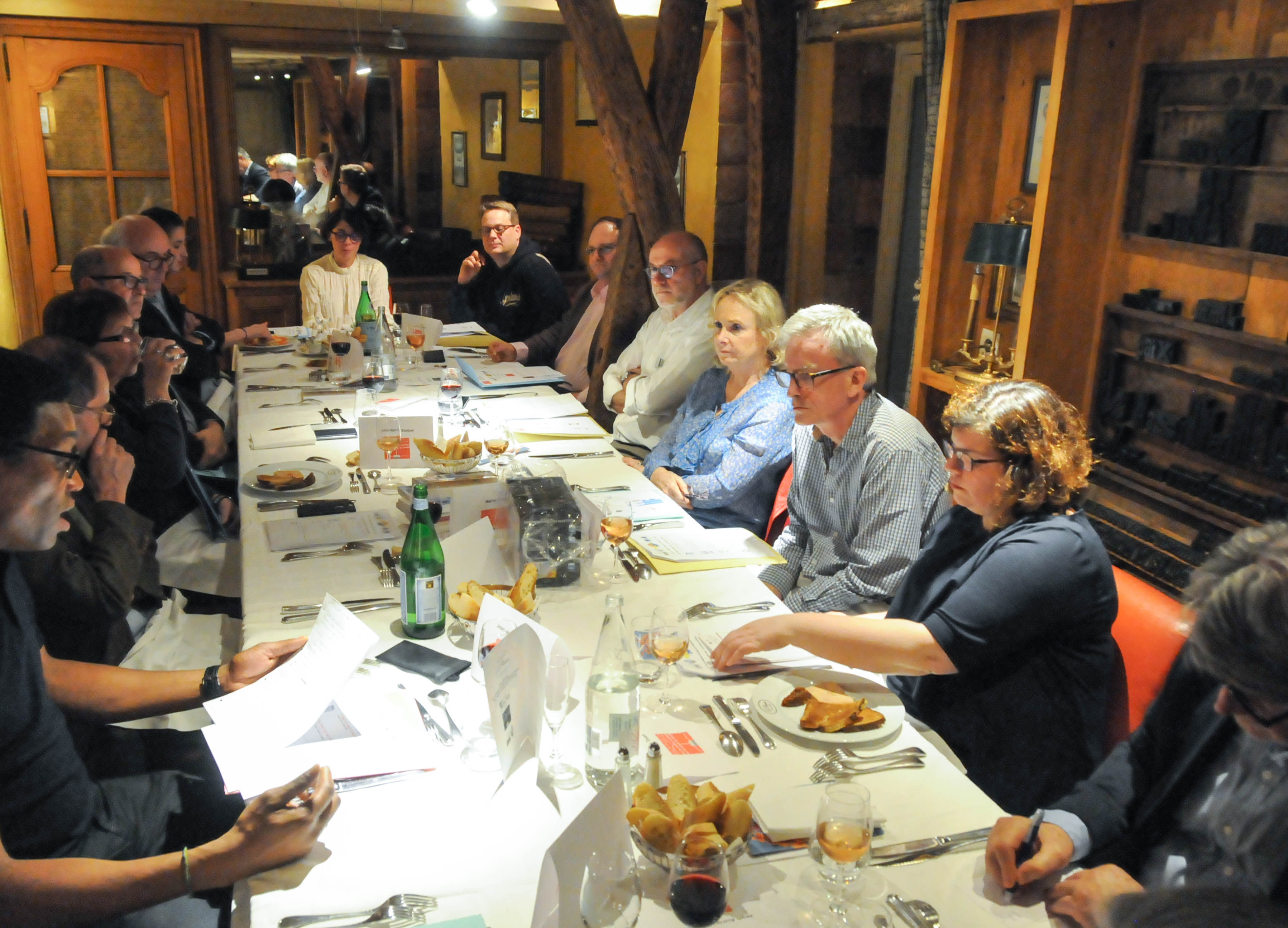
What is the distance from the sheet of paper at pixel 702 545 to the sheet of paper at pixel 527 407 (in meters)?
1.18

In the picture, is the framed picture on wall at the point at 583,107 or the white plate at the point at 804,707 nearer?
the white plate at the point at 804,707

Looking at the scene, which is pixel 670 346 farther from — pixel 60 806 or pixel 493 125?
pixel 493 125

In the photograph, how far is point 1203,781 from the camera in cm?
140

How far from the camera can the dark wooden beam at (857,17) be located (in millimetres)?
4160

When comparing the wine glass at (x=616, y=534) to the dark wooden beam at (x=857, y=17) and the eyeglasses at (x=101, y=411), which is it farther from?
the dark wooden beam at (x=857, y=17)

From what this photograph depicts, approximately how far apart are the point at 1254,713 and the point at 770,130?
14.1 feet

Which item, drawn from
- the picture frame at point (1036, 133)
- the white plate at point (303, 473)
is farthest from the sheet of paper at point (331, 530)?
the picture frame at point (1036, 133)

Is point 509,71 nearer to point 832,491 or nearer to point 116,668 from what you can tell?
point 832,491

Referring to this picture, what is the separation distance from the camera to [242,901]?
4.01 feet

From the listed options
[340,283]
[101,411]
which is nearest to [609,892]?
[101,411]

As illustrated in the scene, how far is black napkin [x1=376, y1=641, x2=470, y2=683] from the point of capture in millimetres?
1694

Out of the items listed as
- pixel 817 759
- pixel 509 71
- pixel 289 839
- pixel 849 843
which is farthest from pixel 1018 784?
pixel 509 71

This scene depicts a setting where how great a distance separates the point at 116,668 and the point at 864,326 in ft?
5.68

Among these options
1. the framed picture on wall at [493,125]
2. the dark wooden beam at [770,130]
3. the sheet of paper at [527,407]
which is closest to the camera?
the sheet of paper at [527,407]
